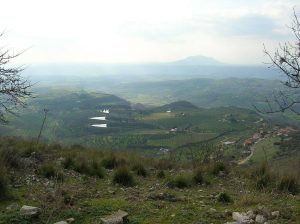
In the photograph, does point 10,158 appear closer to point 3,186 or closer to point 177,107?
point 3,186

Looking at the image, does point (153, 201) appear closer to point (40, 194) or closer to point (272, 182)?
point (40, 194)

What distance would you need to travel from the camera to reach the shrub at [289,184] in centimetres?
898

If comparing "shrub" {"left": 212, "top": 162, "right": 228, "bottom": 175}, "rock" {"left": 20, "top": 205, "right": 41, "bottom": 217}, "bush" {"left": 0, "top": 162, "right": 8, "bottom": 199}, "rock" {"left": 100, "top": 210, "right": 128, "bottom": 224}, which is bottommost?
"shrub" {"left": 212, "top": 162, "right": 228, "bottom": 175}

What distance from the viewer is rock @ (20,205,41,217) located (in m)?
6.16

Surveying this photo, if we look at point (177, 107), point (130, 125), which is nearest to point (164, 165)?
point (130, 125)

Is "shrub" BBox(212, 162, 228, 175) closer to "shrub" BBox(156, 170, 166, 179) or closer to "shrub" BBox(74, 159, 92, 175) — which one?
"shrub" BBox(156, 170, 166, 179)

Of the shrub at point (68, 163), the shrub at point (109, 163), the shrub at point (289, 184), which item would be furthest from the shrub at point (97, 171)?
the shrub at point (289, 184)

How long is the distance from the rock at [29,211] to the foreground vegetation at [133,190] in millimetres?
77

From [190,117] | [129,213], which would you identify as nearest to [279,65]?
[129,213]

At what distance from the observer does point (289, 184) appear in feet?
29.8

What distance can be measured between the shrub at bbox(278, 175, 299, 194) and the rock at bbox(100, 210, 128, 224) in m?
4.42

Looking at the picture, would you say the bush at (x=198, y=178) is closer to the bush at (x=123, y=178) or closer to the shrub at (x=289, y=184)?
the bush at (x=123, y=178)

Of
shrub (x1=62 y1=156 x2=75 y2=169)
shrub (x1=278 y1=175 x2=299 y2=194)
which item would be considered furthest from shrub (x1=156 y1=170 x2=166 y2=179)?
shrub (x1=278 y1=175 x2=299 y2=194)

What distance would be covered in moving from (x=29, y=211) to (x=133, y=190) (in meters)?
2.86
